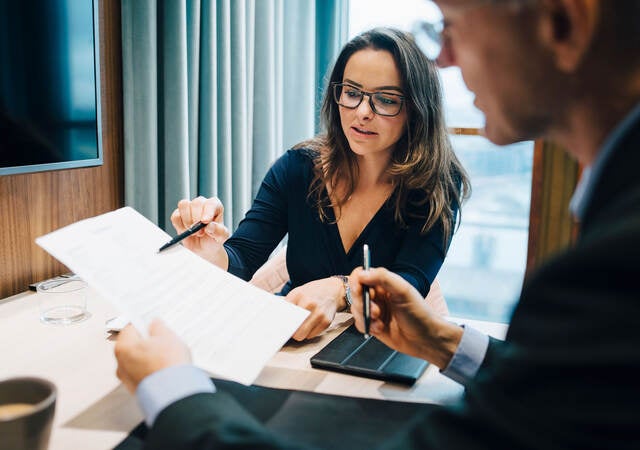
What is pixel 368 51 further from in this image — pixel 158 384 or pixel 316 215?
pixel 158 384

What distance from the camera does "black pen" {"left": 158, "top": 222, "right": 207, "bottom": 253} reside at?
92 centimetres

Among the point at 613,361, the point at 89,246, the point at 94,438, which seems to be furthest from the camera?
the point at 89,246

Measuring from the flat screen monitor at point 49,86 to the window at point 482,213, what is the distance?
1.59 meters

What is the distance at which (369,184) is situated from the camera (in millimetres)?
1658

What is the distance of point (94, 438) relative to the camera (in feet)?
2.28

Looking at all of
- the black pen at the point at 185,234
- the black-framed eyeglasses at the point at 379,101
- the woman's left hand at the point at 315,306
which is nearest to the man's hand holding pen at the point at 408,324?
the woman's left hand at the point at 315,306

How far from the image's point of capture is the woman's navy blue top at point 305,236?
1.47m

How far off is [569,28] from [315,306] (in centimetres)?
69

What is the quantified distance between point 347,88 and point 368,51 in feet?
0.38

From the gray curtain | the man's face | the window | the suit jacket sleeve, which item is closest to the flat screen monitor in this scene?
the gray curtain

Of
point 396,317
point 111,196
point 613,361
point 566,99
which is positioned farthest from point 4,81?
point 613,361

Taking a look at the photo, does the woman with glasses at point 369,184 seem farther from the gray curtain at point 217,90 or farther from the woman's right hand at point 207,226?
the gray curtain at point 217,90

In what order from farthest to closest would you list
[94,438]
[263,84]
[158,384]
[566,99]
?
[263,84]
[94,438]
[158,384]
[566,99]

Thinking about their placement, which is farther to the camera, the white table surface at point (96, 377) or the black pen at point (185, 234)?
the black pen at point (185, 234)
